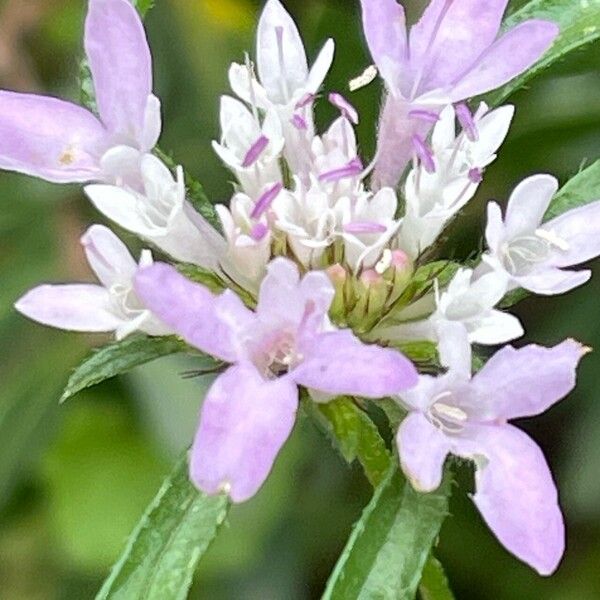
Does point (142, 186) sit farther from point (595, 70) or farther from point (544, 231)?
point (595, 70)

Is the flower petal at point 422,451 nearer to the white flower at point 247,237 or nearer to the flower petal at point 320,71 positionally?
the white flower at point 247,237

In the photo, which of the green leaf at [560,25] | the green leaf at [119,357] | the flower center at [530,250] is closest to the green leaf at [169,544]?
the green leaf at [119,357]

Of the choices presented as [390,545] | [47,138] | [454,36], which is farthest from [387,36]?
[390,545]

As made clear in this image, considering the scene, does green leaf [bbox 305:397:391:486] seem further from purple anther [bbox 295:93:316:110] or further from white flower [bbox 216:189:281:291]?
purple anther [bbox 295:93:316:110]

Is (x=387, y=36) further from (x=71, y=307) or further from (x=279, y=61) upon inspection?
(x=71, y=307)

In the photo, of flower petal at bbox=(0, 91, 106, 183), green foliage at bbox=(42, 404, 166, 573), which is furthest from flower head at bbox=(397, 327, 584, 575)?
green foliage at bbox=(42, 404, 166, 573)

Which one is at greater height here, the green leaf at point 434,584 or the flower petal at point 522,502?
the flower petal at point 522,502

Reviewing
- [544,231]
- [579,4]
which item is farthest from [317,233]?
[579,4]
